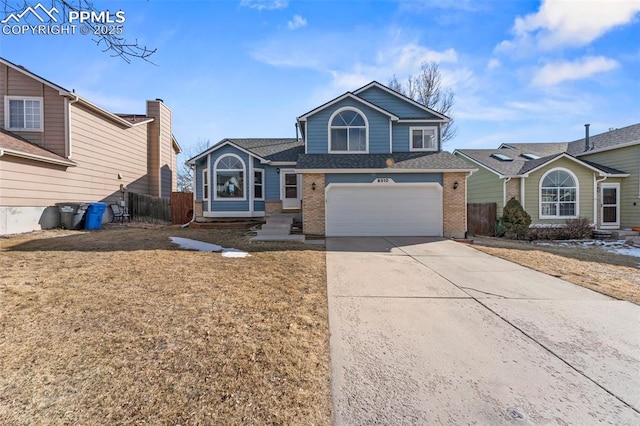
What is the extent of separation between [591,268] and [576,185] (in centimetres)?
1020

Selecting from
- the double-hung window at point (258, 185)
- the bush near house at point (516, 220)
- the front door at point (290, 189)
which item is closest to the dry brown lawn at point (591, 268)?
the bush near house at point (516, 220)

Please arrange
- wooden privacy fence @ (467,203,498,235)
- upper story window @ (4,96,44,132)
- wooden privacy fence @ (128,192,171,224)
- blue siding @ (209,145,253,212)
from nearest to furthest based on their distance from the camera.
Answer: upper story window @ (4,96,44,132)
blue siding @ (209,145,253,212)
wooden privacy fence @ (467,203,498,235)
wooden privacy fence @ (128,192,171,224)

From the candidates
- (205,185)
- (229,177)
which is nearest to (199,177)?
(205,185)

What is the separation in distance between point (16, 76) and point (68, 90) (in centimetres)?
228

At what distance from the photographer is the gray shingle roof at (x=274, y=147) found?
1500cm

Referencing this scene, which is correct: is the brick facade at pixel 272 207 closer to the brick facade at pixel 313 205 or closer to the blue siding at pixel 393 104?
the brick facade at pixel 313 205

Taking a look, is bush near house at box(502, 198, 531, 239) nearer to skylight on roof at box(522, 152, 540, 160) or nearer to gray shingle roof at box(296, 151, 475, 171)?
gray shingle roof at box(296, 151, 475, 171)

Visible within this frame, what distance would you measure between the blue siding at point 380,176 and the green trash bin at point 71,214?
10.2m

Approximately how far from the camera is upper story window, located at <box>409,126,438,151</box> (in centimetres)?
1411

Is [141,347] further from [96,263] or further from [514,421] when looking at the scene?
[96,263]

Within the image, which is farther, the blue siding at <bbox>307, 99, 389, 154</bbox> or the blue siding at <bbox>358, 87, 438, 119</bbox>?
the blue siding at <bbox>358, 87, 438, 119</bbox>

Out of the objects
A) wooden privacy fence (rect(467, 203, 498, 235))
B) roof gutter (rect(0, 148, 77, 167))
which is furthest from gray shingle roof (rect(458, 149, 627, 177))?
roof gutter (rect(0, 148, 77, 167))

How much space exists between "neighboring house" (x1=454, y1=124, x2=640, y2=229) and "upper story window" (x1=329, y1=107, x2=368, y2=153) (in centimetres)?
756

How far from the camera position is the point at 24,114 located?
1280 centimetres
